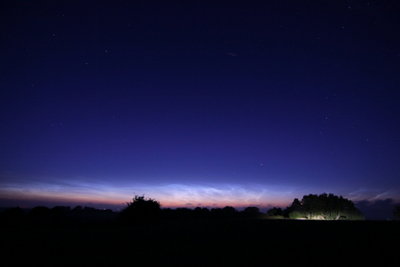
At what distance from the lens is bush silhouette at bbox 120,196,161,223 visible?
39.0 meters

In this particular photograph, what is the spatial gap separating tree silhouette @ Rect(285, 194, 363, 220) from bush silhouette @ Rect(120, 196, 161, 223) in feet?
76.6

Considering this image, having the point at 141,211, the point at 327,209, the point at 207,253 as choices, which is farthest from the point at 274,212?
the point at 207,253

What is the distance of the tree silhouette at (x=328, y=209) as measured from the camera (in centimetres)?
4444

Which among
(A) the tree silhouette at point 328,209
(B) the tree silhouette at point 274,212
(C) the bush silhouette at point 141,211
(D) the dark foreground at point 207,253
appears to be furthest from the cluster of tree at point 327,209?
(D) the dark foreground at point 207,253

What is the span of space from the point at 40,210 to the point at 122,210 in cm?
2299

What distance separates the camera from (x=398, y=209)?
4469cm

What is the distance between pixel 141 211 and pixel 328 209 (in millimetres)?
28818

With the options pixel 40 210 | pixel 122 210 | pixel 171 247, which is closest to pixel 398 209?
pixel 122 210

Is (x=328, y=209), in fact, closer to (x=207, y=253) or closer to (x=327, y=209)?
(x=327, y=209)

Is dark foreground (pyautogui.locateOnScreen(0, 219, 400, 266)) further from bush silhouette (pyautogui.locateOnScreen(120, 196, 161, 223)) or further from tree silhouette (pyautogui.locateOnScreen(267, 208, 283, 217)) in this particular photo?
tree silhouette (pyautogui.locateOnScreen(267, 208, 283, 217))

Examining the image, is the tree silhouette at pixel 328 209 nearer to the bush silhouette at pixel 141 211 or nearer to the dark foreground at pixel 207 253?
the bush silhouette at pixel 141 211

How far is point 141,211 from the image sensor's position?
4025 centimetres

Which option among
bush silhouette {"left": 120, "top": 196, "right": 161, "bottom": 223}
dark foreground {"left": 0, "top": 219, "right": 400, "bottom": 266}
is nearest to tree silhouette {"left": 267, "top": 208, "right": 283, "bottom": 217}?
bush silhouette {"left": 120, "top": 196, "right": 161, "bottom": 223}

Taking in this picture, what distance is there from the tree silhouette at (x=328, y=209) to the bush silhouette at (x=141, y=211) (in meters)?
23.4
